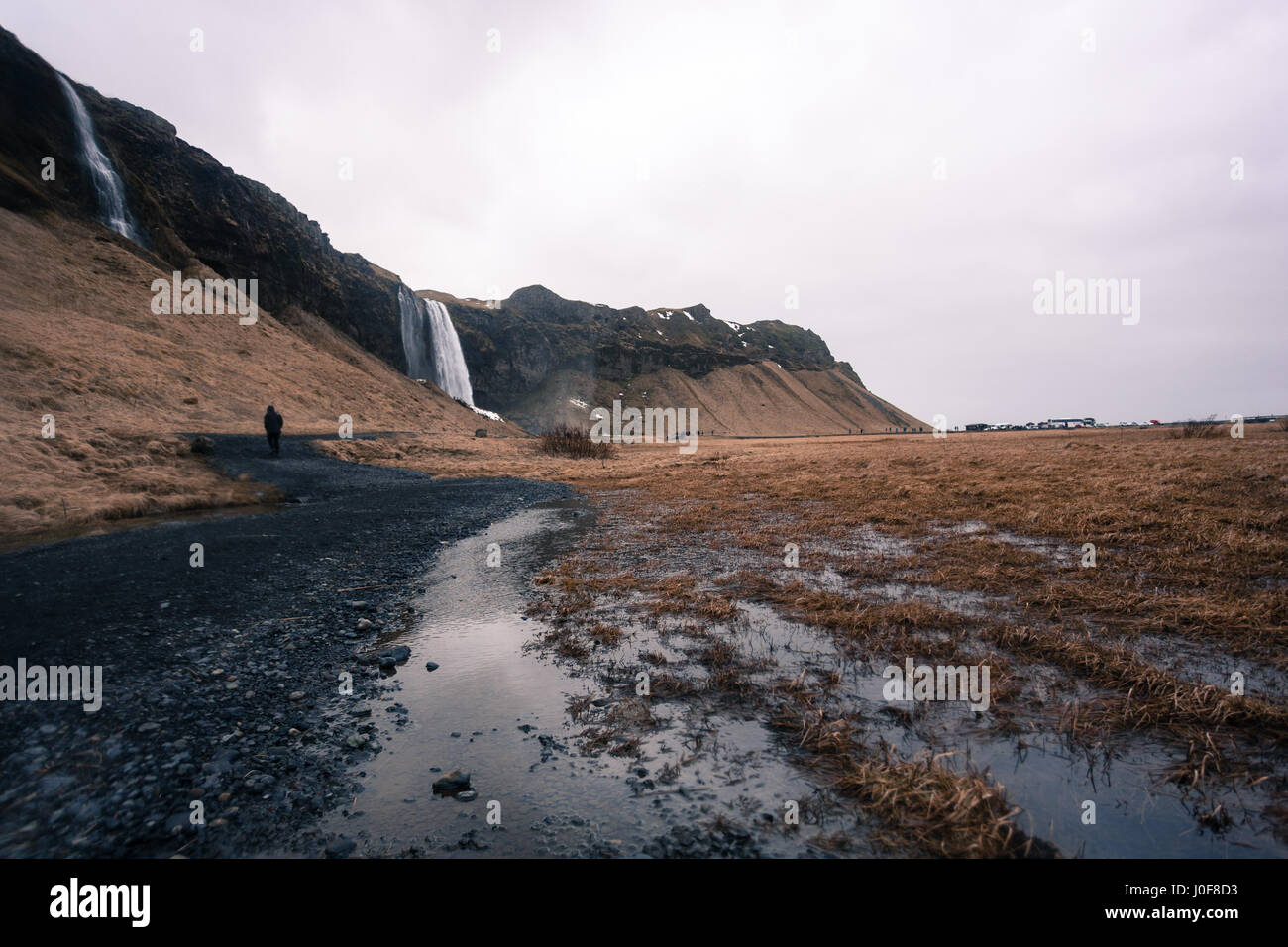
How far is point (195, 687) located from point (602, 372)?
504 feet

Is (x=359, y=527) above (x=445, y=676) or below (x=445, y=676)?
above

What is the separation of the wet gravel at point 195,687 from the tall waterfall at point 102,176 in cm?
6454

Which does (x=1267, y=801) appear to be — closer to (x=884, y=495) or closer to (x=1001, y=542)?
(x=1001, y=542)

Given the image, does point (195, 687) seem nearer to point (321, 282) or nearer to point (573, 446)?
point (573, 446)

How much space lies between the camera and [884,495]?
1809cm

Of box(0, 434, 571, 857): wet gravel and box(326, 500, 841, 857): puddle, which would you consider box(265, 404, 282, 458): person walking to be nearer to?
box(0, 434, 571, 857): wet gravel

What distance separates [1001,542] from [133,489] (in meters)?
25.8

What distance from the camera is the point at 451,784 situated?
416 centimetres

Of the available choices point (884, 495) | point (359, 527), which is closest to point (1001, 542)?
point (884, 495)

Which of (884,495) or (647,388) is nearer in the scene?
(884,495)

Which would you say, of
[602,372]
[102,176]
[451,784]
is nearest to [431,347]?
[102,176]

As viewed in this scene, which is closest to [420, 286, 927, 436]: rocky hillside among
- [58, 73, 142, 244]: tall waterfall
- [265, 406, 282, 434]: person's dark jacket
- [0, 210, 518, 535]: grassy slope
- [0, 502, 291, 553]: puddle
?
[0, 210, 518, 535]: grassy slope

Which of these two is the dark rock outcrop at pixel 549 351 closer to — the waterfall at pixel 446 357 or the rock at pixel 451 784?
the waterfall at pixel 446 357

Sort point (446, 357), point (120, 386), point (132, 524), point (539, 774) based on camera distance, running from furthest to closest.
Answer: point (446, 357) < point (120, 386) < point (132, 524) < point (539, 774)
